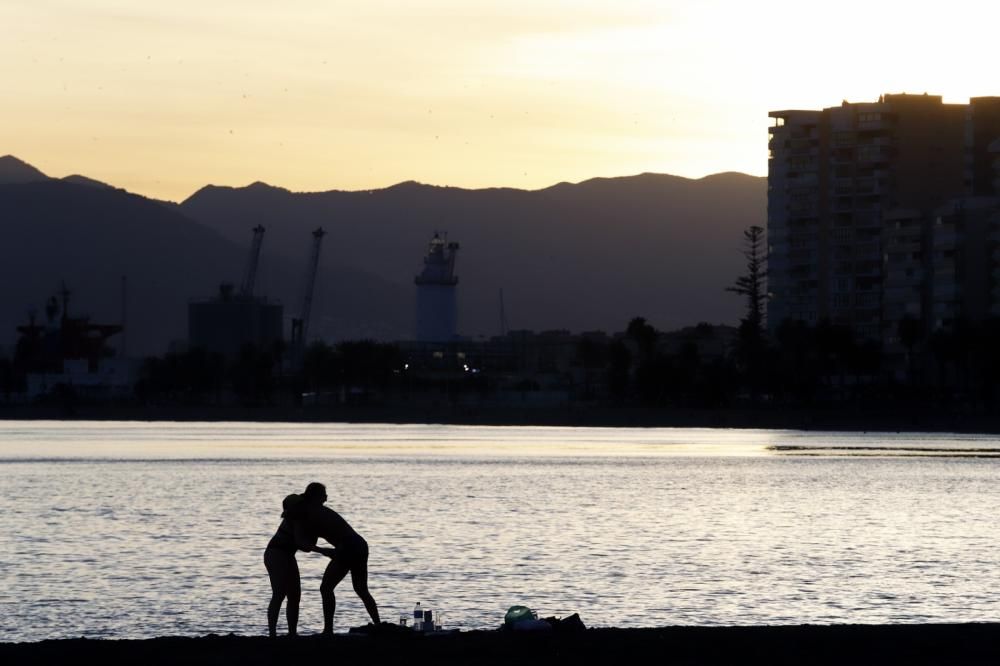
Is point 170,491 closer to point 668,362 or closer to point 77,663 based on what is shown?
point 77,663

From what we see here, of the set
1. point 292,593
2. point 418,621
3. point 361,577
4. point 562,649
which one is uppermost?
point 361,577

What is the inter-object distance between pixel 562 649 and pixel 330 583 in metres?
3.91

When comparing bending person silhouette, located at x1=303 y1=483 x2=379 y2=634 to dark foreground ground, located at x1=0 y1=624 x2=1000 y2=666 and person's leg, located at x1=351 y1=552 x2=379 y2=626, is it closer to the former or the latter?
person's leg, located at x1=351 y1=552 x2=379 y2=626

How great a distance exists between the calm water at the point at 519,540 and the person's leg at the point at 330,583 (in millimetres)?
5915

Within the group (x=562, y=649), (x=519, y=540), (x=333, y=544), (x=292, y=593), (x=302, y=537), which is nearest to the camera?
(x=562, y=649)

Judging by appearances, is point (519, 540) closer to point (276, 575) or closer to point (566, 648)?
point (276, 575)

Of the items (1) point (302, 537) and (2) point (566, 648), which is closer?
(2) point (566, 648)

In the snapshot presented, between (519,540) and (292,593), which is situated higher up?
(292,593)

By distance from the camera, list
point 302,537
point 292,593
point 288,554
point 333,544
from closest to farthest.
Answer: point 302,537 → point 333,544 → point 288,554 → point 292,593

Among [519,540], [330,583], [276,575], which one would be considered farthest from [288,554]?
[519,540]

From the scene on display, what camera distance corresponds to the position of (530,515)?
2493 inches

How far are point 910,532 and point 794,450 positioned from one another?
8273cm

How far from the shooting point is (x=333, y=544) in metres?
25.0

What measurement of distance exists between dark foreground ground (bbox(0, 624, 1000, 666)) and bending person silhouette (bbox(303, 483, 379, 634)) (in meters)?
0.99
